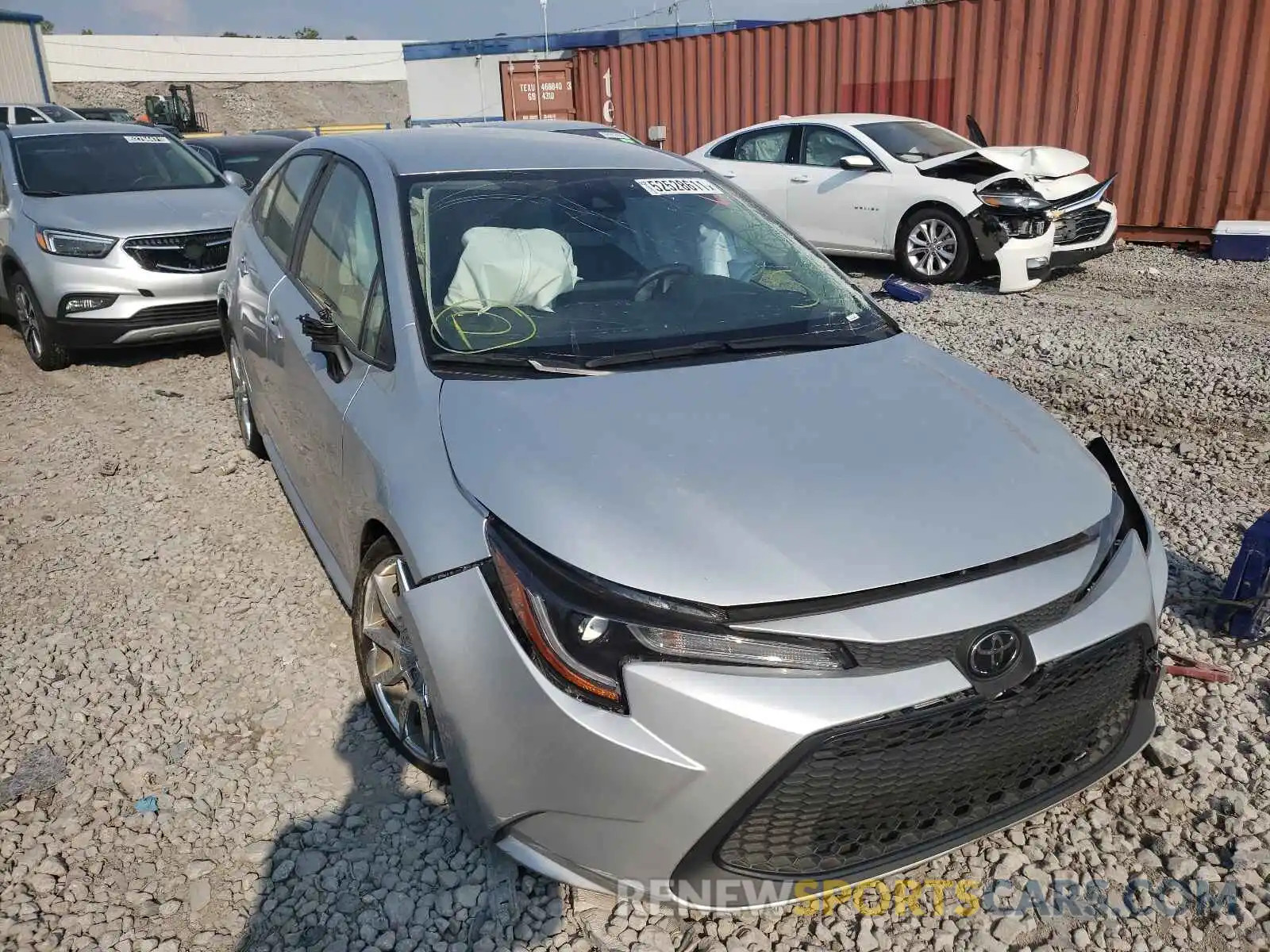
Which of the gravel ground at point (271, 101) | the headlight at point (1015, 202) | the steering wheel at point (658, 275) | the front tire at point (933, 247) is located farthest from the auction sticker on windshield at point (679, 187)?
the gravel ground at point (271, 101)

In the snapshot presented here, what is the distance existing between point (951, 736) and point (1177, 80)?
10828mm

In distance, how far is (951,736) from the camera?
1912 mm

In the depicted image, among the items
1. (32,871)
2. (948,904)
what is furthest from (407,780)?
(948,904)

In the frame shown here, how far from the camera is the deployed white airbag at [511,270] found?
2838mm

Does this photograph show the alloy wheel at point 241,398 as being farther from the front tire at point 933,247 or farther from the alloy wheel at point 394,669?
the front tire at point 933,247

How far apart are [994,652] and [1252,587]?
5.86 ft

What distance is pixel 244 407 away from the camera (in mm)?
4871

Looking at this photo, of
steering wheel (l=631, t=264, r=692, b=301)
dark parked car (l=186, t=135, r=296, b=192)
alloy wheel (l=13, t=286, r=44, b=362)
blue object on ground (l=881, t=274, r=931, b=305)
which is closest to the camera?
steering wheel (l=631, t=264, r=692, b=301)

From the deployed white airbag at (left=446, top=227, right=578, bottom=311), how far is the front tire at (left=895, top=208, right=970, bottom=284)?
21.7 ft

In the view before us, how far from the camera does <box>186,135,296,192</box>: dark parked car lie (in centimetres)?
1129

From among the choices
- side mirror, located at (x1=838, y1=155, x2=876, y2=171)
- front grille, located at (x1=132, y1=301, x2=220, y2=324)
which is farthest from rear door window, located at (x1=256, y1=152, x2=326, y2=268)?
side mirror, located at (x1=838, y1=155, x2=876, y2=171)

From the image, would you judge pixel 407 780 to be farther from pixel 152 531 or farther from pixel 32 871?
pixel 152 531

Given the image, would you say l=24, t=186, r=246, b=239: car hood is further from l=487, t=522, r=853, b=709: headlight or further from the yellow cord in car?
l=487, t=522, r=853, b=709: headlight

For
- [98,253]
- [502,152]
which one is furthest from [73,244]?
[502,152]
